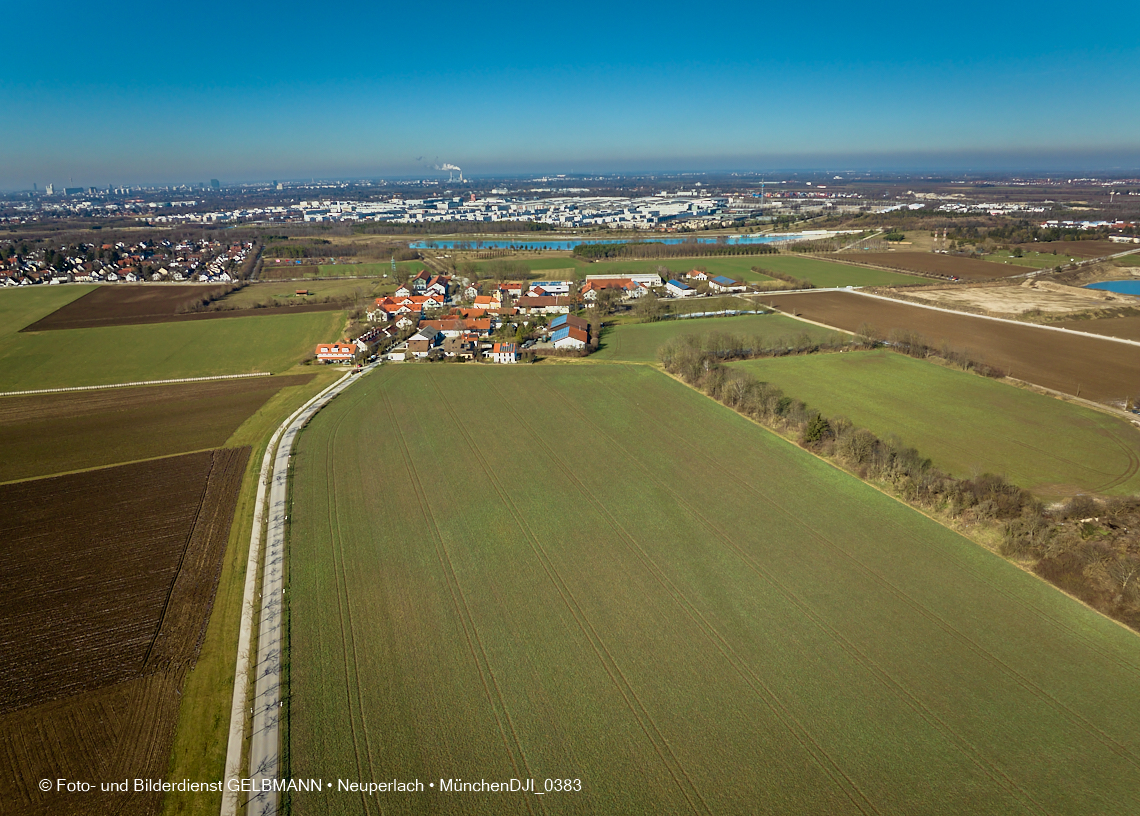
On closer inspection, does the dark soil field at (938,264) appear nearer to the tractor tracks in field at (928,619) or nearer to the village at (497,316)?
the village at (497,316)

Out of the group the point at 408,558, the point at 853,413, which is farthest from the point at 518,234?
the point at 408,558

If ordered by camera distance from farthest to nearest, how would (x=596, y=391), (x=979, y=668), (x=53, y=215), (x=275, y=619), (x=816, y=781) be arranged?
(x=53, y=215)
(x=596, y=391)
(x=275, y=619)
(x=979, y=668)
(x=816, y=781)

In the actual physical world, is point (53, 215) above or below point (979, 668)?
above

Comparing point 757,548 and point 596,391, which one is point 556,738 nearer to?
point 757,548

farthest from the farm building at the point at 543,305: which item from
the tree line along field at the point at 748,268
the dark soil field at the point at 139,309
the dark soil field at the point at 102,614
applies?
the dark soil field at the point at 102,614

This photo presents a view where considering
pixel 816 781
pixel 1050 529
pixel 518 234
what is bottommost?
pixel 816 781

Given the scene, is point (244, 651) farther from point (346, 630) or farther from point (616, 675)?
point (616, 675)

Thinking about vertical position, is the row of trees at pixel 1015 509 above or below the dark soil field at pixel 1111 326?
below

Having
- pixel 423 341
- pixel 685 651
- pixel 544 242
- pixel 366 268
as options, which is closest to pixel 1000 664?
pixel 685 651
